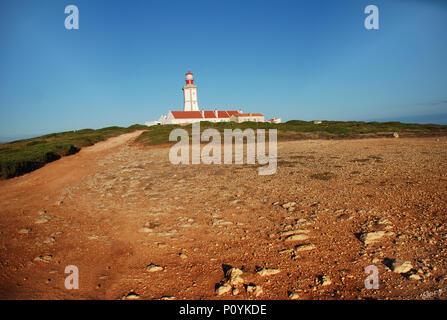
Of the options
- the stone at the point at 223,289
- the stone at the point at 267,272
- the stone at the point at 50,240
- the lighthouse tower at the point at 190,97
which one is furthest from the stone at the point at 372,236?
the lighthouse tower at the point at 190,97

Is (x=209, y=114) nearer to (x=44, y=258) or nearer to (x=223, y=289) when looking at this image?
(x=44, y=258)

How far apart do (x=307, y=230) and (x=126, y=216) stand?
471 centimetres

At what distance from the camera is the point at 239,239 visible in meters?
4.79

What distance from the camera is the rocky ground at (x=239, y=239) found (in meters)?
3.33

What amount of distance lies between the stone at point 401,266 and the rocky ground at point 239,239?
15mm

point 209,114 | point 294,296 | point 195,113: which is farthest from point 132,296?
point 209,114

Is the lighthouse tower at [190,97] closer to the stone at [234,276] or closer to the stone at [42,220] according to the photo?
the stone at [42,220]

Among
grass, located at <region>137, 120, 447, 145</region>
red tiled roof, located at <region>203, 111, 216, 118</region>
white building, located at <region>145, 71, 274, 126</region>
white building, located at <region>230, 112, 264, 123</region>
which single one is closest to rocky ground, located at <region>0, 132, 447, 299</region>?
grass, located at <region>137, 120, 447, 145</region>

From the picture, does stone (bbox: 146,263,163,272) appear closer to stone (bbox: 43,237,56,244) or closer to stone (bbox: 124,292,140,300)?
stone (bbox: 124,292,140,300)

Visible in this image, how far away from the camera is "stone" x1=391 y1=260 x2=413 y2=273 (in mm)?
3336

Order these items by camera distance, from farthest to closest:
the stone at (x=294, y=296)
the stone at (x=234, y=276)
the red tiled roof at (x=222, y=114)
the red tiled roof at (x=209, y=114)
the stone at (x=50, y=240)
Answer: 1. the red tiled roof at (x=222, y=114)
2. the red tiled roof at (x=209, y=114)
3. the stone at (x=50, y=240)
4. the stone at (x=234, y=276)
5. the stone at (x=294, y=296)
